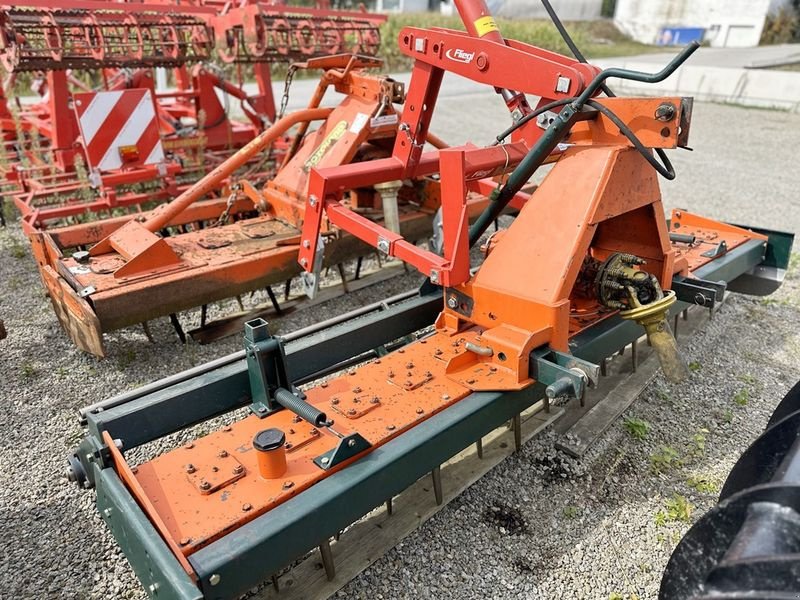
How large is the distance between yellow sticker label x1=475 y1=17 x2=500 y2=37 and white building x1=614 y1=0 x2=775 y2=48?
3418 centimetres

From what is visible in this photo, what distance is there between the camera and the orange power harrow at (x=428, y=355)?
180 cm

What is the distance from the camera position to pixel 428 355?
264cm

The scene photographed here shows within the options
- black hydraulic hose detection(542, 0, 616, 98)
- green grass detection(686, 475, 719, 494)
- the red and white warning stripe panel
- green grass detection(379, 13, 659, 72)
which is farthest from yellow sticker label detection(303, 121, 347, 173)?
green grass detection(379, 13, 659, 72)

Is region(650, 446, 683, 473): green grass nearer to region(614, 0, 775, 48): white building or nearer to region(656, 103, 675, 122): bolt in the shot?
region(656, 103, 675, 122): bolt

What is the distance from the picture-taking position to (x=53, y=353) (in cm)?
384

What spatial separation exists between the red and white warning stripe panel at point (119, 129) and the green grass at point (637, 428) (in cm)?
479

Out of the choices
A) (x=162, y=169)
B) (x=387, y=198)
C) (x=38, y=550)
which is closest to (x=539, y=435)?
(x=387, y=198)

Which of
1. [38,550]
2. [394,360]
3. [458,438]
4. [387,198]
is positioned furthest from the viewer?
[387,198]

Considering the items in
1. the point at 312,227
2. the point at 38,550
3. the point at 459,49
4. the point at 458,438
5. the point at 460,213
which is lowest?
the point at 38,550

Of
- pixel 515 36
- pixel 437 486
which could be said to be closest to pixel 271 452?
pixel 437 486

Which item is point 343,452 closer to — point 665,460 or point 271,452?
point 271,452

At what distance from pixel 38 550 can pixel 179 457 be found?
92 centimetres

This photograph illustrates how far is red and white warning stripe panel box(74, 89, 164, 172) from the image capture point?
17.1ft

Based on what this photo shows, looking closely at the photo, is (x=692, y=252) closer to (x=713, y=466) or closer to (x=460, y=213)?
(x=713, y=466)
